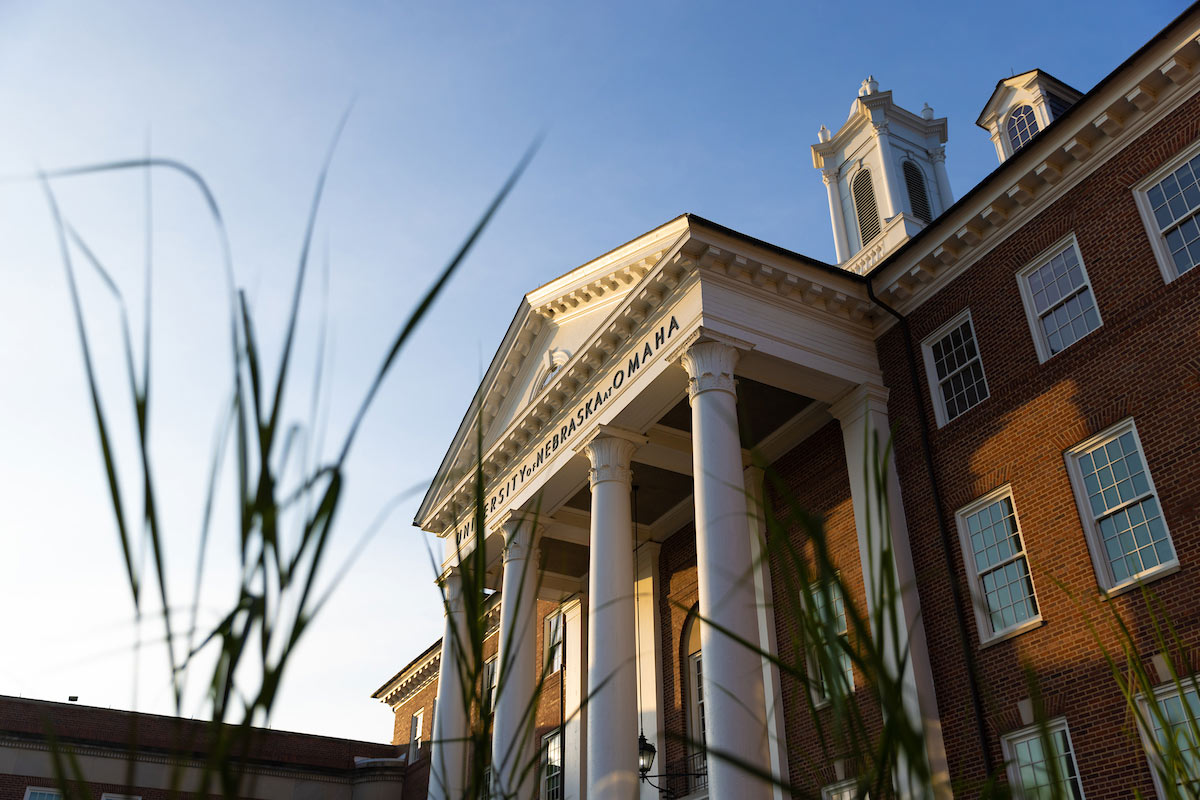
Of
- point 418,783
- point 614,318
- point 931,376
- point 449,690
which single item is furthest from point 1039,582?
point 418,783

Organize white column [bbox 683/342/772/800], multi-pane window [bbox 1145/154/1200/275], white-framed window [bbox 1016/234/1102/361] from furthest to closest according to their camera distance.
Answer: white-framed window [bbox 1016/234/1102/361] → multi-pane window [bbox 1145/154/1200/275] → white column [bbox 683/342/772/800]

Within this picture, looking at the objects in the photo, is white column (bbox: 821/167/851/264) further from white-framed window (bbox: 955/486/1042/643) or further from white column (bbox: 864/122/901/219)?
white-framed window (bbox: 955/486/1042/643)

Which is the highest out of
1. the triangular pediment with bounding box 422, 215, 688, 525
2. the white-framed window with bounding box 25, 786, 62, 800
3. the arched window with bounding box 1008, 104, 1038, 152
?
the arched window with bounding box 1008, 104, 1038, 152

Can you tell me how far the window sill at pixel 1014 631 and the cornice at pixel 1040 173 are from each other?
622 cm

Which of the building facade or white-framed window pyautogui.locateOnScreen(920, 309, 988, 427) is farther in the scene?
white-framed window pyautogui.locateOnScreen(920, 309, 988, 427)

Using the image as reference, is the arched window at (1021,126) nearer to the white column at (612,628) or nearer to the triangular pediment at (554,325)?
the triangular pediment at (554,325)

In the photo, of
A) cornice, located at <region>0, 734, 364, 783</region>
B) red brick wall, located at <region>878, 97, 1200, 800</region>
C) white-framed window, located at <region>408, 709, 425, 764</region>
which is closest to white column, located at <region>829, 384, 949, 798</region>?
red brick wall, located at <region>878, 97, 1200, 800</region>

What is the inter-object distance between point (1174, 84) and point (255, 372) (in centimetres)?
1567

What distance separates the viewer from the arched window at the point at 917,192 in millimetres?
30422

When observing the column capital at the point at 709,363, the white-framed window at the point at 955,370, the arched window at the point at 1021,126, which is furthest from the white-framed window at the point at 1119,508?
the arched window at the point at 1021,126

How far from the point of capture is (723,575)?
14.2 metres

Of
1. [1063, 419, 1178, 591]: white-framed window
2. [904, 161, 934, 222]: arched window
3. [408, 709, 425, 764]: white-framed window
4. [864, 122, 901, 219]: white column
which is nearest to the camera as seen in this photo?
[1063, 419, 1178, 591]: white-framed window

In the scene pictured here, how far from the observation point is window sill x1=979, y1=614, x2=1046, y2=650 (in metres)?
13.9

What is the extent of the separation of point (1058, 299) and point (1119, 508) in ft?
11.5
